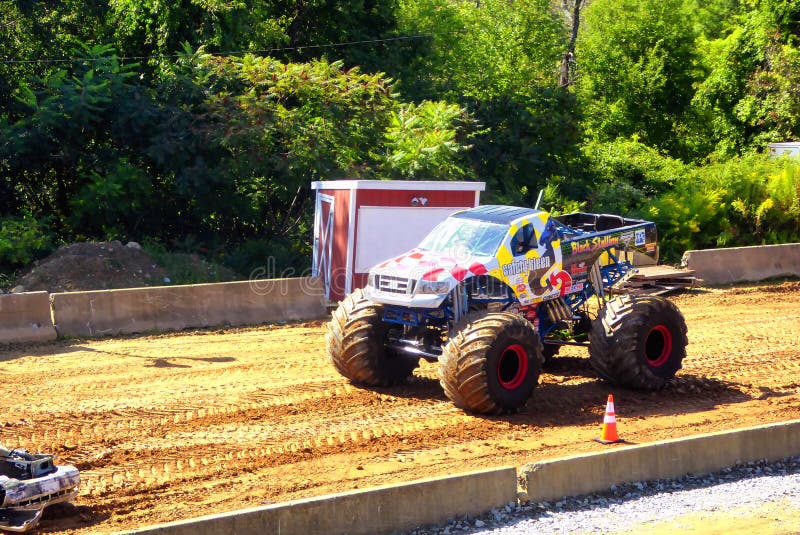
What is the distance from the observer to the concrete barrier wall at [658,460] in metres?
8.34

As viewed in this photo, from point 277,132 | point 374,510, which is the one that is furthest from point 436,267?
point 277,132

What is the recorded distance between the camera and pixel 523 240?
11680 mm

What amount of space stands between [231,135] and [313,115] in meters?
2.46

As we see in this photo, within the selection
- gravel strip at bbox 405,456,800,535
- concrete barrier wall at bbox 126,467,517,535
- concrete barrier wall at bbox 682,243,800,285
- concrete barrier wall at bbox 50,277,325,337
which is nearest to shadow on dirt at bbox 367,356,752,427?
Answer: gravel strip at bbox 405,456,800,535

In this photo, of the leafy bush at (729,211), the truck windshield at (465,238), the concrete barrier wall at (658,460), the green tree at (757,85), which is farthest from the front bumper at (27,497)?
the green tree at (757,85)

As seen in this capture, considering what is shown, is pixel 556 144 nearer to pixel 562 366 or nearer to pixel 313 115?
pixel 313 115

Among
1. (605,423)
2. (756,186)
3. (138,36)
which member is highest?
(138,36)

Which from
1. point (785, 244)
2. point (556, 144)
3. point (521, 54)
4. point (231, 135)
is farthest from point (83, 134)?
point (521, 54)

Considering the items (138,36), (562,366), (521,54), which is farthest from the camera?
(521,54)

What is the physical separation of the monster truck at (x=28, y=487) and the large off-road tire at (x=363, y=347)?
15.0 feet

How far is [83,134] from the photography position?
20594 mm

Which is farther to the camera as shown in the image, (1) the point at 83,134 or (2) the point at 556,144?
(2) the point at 556,144

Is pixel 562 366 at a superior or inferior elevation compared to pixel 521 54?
inferior

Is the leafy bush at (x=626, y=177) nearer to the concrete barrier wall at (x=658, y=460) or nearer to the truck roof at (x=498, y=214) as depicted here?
the truck roof at (x=498, y=214)
